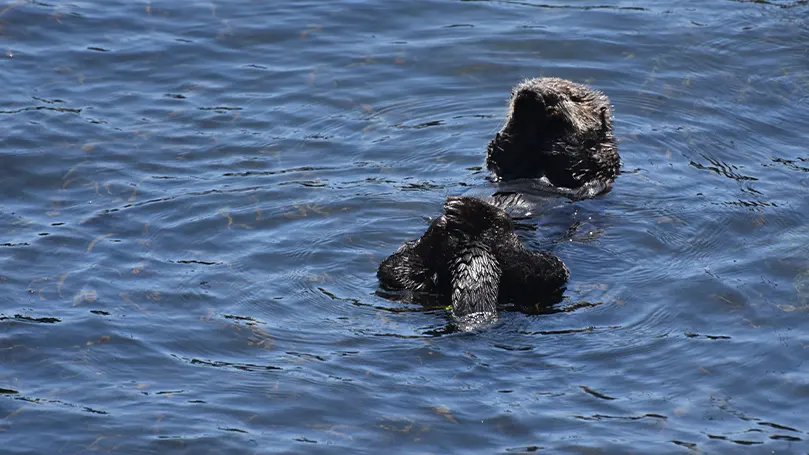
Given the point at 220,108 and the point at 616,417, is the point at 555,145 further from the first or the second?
the point at 220,108

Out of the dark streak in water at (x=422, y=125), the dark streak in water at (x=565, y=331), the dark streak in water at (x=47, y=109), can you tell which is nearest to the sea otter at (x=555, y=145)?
the dark streak in water at (x=422, y=125)

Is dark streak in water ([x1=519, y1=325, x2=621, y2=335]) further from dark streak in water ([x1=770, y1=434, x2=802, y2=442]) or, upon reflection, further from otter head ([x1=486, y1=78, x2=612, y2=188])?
otter head ([x1=486, y1=78, x2=612, y2=188])

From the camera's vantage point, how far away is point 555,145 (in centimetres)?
770

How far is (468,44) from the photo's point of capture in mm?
10562

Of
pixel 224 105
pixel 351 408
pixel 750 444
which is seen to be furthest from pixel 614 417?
pixel 224 105

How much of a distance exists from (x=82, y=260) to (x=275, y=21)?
4776 mm

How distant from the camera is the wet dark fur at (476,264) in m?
5.97

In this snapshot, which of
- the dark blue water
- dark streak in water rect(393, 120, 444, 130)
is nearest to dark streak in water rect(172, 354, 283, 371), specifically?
the dark blue water

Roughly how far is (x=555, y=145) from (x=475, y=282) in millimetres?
2047

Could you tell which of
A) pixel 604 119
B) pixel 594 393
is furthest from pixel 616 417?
pixel 604 119

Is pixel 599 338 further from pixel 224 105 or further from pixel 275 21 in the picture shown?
pixel 275 21

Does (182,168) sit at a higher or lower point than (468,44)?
lower

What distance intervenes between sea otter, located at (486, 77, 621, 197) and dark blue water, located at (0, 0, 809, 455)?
0.73ft

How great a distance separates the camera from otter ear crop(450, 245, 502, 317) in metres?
5.94
